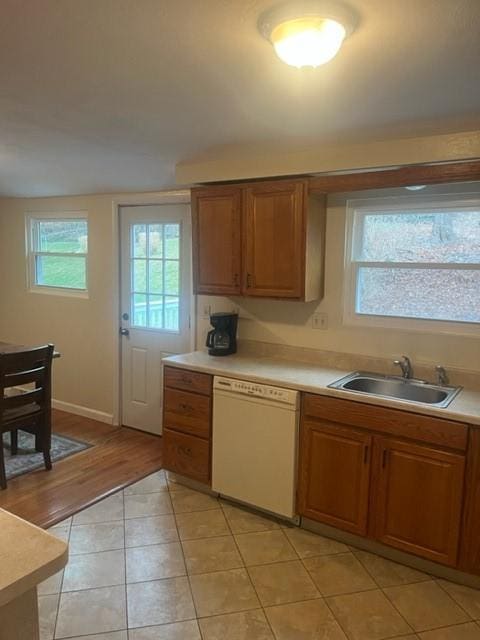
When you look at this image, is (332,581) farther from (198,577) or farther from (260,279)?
(260,279)

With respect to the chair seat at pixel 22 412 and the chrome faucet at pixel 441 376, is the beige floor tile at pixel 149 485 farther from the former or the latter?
the chrome faucet at pixel 441 376

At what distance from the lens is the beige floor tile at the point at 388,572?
2453mm

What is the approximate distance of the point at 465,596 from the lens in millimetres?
2352

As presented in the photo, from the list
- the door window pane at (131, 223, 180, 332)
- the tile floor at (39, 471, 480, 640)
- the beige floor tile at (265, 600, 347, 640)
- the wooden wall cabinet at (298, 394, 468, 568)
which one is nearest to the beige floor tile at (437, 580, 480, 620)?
the tile floor at (39, 471, 480, 640)

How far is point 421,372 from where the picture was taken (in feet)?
9.52

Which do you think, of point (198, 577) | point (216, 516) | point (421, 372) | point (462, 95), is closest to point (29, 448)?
point (216, 516)

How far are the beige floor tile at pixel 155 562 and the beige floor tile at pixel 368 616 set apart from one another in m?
0.78

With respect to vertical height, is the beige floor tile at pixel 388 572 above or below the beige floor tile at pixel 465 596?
above

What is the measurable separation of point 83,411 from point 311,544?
2.86 meters

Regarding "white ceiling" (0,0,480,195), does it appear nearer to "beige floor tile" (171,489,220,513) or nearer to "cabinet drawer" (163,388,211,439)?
"cabinet drawer" (163,388,211,439)

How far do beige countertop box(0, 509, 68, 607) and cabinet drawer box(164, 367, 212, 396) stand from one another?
2023 millimetres

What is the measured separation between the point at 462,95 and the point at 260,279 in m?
1.54

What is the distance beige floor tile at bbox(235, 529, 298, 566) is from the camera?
260 centimetres

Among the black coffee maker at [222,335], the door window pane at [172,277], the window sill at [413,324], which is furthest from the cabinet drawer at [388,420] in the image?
the door window pane at [172,277]
